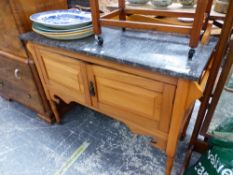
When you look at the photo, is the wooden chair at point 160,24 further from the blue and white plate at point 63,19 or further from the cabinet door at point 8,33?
the cabinet door at point 8,33

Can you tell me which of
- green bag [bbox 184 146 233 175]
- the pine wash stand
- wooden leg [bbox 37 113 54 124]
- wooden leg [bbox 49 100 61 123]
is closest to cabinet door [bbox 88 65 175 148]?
the pine wash stand

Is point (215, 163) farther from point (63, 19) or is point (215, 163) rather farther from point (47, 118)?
point (47, 118)

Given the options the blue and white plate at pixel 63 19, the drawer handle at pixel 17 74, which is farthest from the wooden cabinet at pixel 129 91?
the drawer handle at pixel 17 74

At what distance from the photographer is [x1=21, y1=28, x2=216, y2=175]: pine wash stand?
2.14 feet

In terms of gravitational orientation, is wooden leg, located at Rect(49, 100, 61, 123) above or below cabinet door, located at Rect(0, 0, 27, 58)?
below

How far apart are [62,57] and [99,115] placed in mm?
718

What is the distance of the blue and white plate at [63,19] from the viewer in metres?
0.85

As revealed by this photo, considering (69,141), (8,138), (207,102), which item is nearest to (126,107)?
(207,102)

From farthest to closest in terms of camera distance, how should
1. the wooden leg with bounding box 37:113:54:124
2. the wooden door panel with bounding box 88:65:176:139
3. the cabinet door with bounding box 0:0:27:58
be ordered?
the wooden leg with bounding box 37:113:54:124
the cabinet door with bounding box 0:0:27:58
the wooden door panel with bounding box 88:65:176:139

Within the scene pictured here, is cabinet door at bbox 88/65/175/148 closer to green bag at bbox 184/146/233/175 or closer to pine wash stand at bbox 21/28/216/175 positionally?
pine wash stand at bbox 21/28/216/175

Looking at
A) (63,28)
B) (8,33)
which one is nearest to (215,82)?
(63,28)

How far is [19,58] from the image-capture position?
1164 mm

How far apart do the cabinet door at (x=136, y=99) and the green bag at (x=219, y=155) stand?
0.27 metres

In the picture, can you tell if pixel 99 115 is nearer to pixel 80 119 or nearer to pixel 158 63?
pixel 80 119
